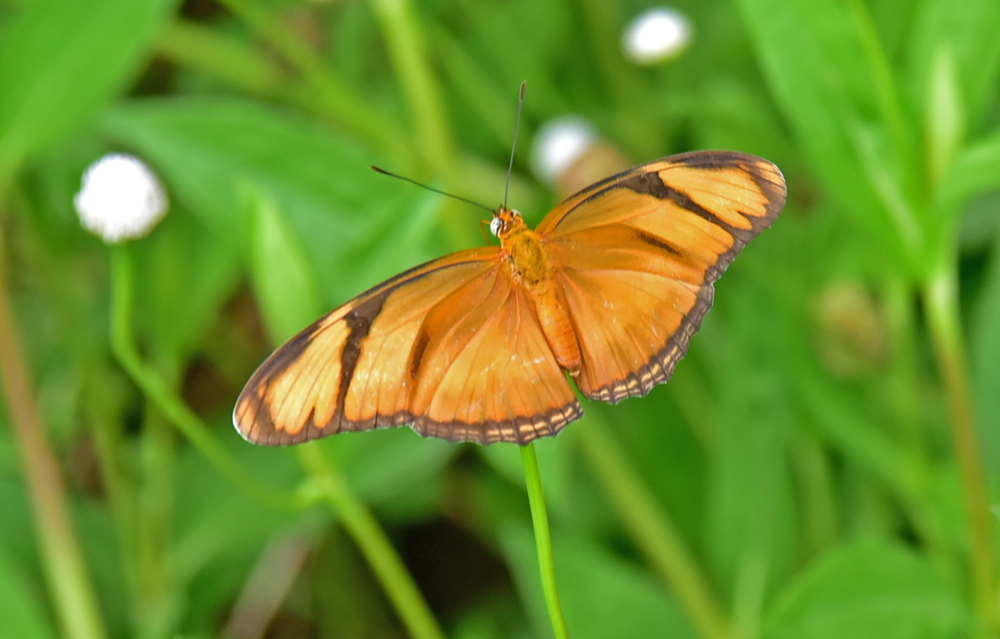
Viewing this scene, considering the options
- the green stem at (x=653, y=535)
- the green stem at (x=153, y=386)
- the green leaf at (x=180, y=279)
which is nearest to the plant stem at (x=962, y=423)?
the green stem at (x=653, y=535)

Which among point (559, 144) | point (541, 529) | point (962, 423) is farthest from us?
point (559, 144)

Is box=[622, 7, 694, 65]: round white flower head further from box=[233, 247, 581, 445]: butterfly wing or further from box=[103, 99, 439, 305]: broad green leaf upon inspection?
box=[233, 247, 581, 445]: butterfly wing

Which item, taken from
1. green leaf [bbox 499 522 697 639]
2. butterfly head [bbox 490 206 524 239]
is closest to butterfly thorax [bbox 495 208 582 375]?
butterfly head [bbox 490 206 524 239]

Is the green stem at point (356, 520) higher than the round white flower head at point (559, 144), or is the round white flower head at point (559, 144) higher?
the round white flower head at point (559, 144)

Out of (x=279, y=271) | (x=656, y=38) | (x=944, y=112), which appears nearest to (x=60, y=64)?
(x=279, y=271)

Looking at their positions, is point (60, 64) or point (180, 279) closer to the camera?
point (60, 64)

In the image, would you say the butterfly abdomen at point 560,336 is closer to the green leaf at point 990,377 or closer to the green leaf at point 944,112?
the green leaf at point 944,112

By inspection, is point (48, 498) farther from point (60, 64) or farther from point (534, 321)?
point (534, 321)
